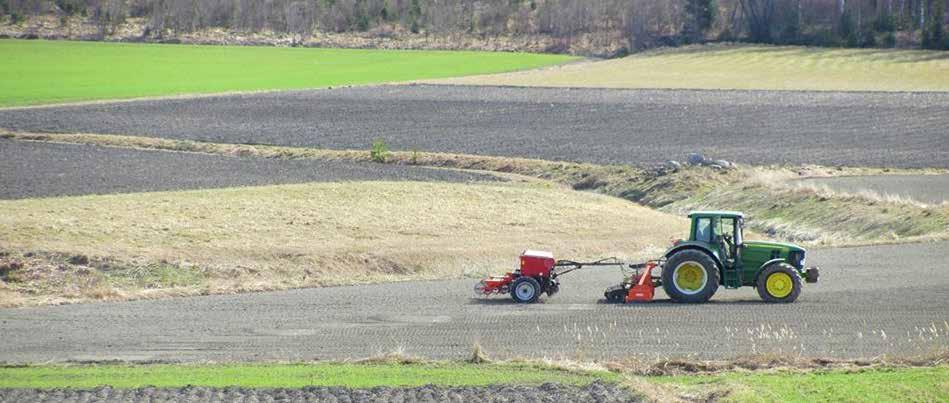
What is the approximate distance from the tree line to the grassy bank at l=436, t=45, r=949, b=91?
28.5 ft

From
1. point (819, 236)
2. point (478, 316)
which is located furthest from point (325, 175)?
point (478, 316)

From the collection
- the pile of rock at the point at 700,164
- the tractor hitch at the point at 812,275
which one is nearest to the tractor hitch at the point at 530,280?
the tractor hitch at the point at 812,275

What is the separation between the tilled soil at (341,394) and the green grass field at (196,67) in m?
67.2

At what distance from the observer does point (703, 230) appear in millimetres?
29266

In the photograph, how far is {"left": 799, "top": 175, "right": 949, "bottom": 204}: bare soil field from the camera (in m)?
46.9

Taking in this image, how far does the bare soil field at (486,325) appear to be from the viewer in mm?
25000

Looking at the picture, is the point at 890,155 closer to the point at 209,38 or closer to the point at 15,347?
the point at 15,347

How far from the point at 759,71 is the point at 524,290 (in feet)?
257

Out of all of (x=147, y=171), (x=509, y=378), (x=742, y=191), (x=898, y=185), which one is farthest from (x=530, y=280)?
(x=147, y=171)

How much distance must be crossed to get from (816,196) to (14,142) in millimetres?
38784

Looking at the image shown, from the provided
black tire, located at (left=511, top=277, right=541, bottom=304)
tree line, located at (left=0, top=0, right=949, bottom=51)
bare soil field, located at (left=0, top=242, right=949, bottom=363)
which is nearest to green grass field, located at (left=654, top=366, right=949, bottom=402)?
bare soil field, located at (left=0, top=242, right=949, bottom=363)

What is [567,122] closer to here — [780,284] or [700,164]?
[700,164]

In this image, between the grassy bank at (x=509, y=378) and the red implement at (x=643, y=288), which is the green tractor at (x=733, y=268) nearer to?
the red implement at (x=643, y=288)

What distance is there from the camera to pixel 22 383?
2266 cm
